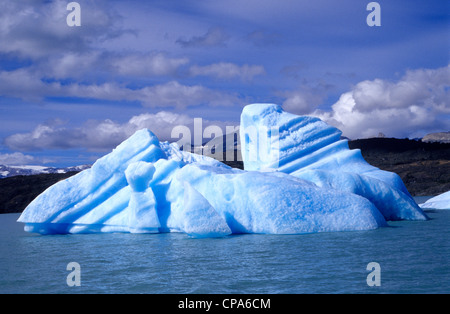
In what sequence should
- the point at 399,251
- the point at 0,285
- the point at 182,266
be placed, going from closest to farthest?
the point at 0,285 < the point at 182,266 < the point at 399,251

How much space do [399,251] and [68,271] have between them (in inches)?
217

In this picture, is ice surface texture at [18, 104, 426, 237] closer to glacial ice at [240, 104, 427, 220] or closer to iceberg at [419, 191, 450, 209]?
glacial ice at [240, 104, 427, 220]

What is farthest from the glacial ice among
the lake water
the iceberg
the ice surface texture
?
the iceberg

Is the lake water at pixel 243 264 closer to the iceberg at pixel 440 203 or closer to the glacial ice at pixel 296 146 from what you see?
the glacial ice at pixel 296 146

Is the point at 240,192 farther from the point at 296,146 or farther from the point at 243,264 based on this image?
the point at 296,146

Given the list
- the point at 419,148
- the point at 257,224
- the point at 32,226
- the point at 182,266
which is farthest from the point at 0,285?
the point at 419,148

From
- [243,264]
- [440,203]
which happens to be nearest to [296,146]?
[243,264]

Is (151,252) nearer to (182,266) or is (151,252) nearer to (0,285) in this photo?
(182,266)

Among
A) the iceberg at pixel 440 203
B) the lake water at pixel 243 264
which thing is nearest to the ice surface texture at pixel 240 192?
the lake water at pixel 243 264

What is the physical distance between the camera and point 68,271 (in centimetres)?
755

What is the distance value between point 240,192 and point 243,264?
419cm

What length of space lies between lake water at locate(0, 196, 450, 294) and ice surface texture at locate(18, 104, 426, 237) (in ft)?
1.87

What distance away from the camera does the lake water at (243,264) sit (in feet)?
19.9

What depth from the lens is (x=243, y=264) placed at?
24.4ft
